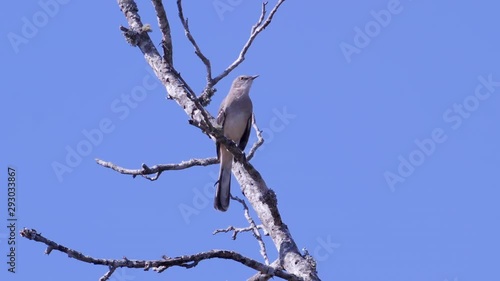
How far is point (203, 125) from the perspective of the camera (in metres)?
5.16

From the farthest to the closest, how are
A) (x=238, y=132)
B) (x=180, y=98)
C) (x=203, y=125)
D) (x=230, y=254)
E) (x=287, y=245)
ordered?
1. (x=238, y=132)
2. (x=180, y=98)
3. (x=287, y=245)
4. (x=203, y=125)
5. (x=230, y=254)

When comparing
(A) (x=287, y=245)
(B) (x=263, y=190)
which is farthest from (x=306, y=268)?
(B) (x=263, y=190)

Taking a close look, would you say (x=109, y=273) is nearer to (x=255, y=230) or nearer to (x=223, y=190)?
(x=255, y=230)

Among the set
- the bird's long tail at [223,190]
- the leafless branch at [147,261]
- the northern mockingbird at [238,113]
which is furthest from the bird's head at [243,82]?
the leafless branch at [147,261]

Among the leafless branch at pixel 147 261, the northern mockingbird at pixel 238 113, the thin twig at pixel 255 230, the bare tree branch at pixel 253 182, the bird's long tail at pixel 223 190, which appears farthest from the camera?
the northern mockingbird at pixel 238 113

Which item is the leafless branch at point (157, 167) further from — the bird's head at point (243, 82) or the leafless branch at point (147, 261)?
the bird's head at point (243, 82)

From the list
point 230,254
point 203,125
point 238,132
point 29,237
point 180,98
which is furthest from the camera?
point 238,132

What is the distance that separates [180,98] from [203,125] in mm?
1061

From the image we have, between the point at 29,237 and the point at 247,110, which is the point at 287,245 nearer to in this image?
the point at 29,237

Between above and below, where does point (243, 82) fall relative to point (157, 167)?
above

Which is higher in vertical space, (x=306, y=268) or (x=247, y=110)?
(x=247, y=110)

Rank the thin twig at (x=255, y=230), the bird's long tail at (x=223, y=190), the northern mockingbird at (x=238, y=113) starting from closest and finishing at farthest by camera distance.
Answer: the thin twig at (x=255, y=230)
the bird's long tail at (x=223, y=190)
the northern mockingbird at (x=238, y=113)

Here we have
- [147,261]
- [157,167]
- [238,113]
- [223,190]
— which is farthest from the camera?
[238,113]

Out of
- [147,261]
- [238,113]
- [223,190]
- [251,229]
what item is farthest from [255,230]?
[238,113]
